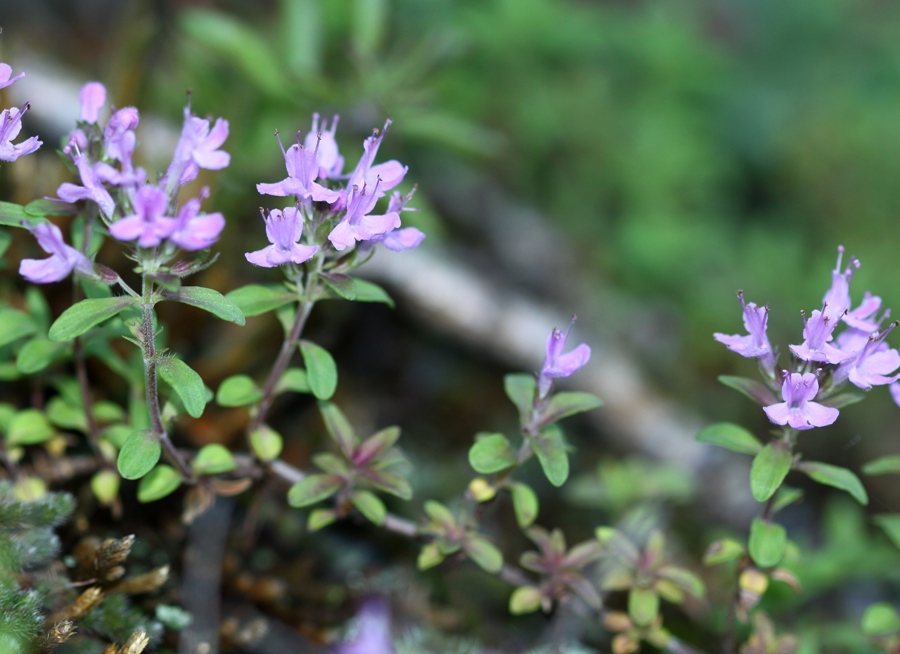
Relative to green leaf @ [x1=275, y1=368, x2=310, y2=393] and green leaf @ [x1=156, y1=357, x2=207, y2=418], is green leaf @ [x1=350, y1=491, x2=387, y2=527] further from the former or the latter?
green leaf @ [x1=156, y1=357, x2=207, y2=418]

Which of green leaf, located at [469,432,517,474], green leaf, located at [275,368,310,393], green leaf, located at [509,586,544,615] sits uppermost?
green leaf, located at [469,432,517,474]

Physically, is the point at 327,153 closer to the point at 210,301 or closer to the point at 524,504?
the point at 210,301

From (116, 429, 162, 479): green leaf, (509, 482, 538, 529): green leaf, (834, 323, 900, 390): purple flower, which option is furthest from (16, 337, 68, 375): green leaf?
(834, 323, 900, 390): purple flower

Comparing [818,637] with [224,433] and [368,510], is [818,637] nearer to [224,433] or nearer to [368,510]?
[368,510]

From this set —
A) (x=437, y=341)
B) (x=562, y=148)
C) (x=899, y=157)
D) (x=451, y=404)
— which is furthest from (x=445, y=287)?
(x=899, y=157)

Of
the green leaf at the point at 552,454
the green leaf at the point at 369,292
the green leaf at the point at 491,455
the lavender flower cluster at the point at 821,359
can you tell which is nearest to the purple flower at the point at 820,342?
the lavender flower cluster at the point at 821,359

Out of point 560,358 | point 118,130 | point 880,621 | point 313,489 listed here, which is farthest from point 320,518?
point 880,621
